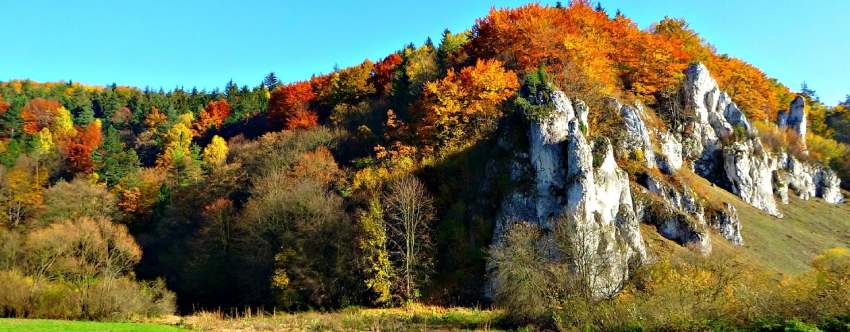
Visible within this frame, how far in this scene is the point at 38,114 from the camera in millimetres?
118438

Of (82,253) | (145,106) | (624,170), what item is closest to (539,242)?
(624,170)

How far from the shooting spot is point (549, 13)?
71250mm

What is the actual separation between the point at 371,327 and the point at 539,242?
15233 millimetres

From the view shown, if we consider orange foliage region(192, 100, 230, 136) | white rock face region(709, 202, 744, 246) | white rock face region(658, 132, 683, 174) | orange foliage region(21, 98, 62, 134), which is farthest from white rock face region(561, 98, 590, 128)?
orange foliage region(21, 98, 62, 134)

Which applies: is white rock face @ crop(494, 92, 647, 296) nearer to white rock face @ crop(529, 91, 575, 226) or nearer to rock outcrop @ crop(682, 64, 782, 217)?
white rock face @ crop(529, 91, 575, 226)

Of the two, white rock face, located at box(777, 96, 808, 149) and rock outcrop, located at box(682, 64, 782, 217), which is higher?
white rock face, located at box(777, 96, 808, 149)

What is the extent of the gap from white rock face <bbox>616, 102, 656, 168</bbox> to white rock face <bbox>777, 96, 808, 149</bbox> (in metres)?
47.8

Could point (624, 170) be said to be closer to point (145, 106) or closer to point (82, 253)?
point (82, 253)

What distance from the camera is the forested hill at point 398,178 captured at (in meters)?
45.7

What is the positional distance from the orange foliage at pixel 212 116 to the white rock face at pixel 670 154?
92446mm

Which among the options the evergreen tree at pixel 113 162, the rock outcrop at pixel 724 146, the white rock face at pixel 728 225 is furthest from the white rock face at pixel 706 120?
the evergreen tree at pixel 113 162

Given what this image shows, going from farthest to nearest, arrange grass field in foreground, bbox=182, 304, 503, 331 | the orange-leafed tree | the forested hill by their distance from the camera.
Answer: the orange-leafed tree < the forested hill < grass field in foreground, bbox=182, 304, 503, 331

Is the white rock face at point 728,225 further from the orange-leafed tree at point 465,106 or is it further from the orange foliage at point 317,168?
the orange foliage at point 317,168

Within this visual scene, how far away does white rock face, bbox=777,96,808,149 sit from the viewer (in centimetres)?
8538
